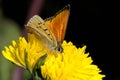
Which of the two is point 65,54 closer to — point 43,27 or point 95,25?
point 43,27

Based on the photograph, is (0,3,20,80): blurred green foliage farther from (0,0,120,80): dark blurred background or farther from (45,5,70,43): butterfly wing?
(45,5,70,43): butterfly wing

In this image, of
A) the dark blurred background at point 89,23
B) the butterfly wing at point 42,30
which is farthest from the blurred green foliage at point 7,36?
the butterfly wing at point 42,30

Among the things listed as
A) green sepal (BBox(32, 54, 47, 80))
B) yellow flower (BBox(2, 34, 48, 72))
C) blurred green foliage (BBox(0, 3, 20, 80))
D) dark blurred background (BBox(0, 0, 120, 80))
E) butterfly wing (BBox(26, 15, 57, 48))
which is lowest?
green sepal (BBox(32, 54, 47, 80))

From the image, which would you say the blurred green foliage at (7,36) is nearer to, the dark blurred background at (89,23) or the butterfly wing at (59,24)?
the dark blurred background at (89,23)

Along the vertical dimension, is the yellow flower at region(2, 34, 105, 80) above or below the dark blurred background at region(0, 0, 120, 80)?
below

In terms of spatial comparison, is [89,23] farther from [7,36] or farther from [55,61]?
[55,61]

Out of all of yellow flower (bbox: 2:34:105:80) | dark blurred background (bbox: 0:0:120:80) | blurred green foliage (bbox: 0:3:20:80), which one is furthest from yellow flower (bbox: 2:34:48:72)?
dark blurred background (bbox: 0:0:120:80)

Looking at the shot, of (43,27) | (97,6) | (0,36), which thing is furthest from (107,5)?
(43,27)
